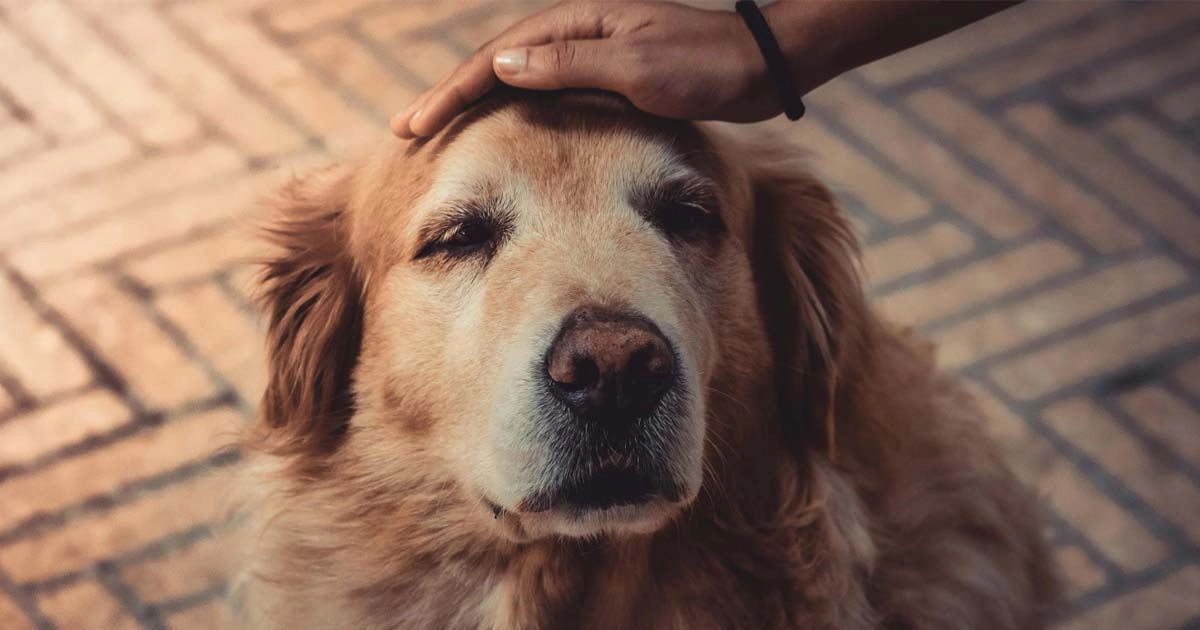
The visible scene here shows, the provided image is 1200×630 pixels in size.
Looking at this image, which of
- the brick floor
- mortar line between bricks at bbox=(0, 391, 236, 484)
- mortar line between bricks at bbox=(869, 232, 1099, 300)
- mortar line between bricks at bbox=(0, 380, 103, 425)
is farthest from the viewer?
mortar line between bricks at bbox=(869, 232, 1099, 300)

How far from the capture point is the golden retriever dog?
2199 millimetres

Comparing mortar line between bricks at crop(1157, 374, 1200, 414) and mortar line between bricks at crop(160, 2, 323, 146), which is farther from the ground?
mortar line between bricks at crop(160, 2, 323, 146)

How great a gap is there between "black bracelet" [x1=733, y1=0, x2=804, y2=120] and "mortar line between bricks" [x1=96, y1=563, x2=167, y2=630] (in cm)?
205

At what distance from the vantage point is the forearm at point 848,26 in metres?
2.52

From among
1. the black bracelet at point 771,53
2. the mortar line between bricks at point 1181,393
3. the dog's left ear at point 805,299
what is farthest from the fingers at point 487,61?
the mortar line between bricks at point 1181,393

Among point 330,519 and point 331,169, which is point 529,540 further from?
point 331,169

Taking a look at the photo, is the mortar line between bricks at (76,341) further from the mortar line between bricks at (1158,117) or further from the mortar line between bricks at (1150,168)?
the mortar line between bricks at (1158,117)

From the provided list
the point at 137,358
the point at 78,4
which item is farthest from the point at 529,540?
the point at 78,4

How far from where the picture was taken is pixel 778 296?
8.76ft

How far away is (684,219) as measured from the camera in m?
2.46

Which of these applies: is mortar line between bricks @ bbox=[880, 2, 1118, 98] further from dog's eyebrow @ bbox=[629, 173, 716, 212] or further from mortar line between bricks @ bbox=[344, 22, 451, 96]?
dog's eyebrow @ bbox=[629, 173, 716, 212]

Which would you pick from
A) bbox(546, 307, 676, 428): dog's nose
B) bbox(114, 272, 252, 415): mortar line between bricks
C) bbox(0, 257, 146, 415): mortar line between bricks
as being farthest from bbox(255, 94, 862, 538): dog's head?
bbox(0, 257, 146, 415): mortar line between bricks

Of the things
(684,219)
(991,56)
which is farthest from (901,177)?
(684,219)

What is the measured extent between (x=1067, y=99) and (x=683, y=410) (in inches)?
121
